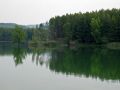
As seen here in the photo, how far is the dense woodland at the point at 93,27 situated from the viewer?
→ 7369 cm

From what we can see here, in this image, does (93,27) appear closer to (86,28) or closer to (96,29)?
(96,29)

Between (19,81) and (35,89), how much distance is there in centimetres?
333

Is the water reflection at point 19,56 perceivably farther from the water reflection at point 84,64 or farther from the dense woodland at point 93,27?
the dense woodland at point 93,27

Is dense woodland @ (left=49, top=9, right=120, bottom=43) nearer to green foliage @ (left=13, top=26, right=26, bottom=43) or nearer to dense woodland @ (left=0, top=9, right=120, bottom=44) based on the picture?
dense woodland @ (left=0, top=9, right=120, bottom=44)

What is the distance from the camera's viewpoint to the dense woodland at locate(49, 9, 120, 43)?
242ft

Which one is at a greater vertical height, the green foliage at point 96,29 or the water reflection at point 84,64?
the green foliage at point 96,29

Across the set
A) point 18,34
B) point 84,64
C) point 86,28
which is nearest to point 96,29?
point 86,28

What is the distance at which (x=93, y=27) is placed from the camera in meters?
75.5

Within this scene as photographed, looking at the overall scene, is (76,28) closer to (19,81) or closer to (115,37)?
(115,37)

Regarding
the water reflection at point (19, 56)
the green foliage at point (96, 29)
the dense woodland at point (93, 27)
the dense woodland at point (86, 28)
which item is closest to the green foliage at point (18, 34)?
the dense woodland at point (86, 28)

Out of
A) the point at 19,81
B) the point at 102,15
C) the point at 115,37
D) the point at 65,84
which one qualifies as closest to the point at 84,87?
the point at 65,84

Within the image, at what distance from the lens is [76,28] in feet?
267

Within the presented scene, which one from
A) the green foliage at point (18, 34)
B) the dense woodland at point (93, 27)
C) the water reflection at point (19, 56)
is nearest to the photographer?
the water reflection at point (19, 56)

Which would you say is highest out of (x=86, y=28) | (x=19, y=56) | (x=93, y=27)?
(x=93, y=27)
